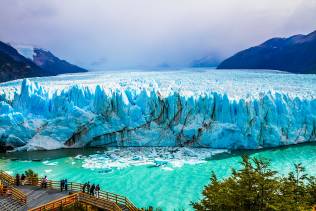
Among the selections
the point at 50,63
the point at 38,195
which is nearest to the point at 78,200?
the point at 38,195

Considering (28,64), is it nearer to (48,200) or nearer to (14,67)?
(14,67)

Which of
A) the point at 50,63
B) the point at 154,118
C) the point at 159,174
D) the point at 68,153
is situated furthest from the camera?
the point at 50,63

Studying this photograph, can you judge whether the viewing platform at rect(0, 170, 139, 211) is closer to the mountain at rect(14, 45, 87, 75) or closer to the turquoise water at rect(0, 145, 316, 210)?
the turquoise water at rect(0, 145, 316, 210)

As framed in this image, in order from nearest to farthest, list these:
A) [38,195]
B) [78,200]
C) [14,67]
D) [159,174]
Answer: [78,200] < [38,195] < [159,174] < [14,67]

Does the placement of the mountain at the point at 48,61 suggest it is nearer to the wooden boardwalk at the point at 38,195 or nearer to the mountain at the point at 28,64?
the mountain at the point at 28,64

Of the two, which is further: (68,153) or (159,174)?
(68,153)

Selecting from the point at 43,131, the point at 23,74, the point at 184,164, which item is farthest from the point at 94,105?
the point at 23,74

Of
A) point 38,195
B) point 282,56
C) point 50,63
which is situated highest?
point 282,56
